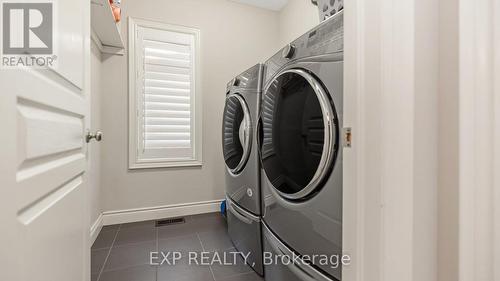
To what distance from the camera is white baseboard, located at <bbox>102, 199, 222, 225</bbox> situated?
1.98 m

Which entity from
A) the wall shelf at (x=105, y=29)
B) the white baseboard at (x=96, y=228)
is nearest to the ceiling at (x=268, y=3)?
the wall shelf at (x=105, y=29)

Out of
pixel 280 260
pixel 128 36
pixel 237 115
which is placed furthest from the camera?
pixel 128 36

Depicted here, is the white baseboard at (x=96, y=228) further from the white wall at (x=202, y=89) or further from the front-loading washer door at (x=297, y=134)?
the front-loading washer door at (x=297, y=134)

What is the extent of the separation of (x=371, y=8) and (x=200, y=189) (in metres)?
2.13

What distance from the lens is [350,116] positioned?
20.3 inches

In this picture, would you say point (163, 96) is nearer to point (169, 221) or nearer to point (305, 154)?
point (169, 221)

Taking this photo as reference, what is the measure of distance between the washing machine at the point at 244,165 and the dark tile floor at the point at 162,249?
0.15 metres

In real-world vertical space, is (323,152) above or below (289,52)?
below

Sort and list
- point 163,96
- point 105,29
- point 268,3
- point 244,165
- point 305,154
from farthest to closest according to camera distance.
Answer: point 268,3
point 163,96
point 105,29
point 244,165
point 305,154

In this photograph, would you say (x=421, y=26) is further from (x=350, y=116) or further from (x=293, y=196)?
(x=293, y=196)

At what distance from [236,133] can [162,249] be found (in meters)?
0.98

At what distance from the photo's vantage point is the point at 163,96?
216cm

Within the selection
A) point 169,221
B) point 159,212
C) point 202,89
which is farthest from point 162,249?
point 202,89

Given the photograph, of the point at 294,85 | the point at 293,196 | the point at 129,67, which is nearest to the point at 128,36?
the point at 129,67
